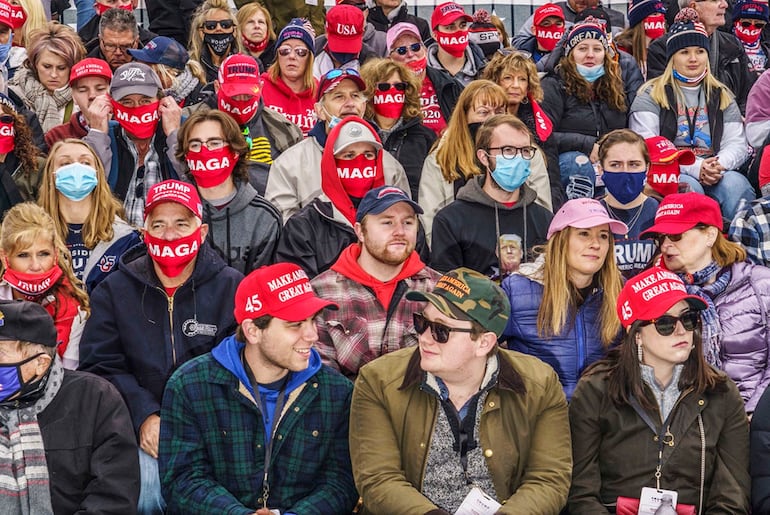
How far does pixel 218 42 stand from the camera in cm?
1023

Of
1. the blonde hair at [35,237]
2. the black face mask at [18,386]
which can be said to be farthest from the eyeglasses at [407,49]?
the black face mask at [18,386]

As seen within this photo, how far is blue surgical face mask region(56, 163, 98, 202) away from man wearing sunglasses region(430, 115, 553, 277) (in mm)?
2115

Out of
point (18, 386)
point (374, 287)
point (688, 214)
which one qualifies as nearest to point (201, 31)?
point (374, 287)

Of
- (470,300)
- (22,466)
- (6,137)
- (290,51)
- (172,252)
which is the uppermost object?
(290,51)

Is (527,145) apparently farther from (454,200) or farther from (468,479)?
(468,479)

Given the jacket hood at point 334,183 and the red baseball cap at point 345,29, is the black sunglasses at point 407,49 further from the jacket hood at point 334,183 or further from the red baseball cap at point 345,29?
the jacket hood at point 334,183

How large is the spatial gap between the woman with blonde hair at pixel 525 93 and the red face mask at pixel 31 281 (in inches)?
146

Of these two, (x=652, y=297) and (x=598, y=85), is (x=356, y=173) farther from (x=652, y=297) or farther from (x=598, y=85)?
(x=598, y=85)

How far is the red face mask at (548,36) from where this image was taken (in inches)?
437

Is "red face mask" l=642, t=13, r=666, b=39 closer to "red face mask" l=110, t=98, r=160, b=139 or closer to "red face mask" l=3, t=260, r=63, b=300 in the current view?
"red face mask" l=110, t=98, r=160, b=139

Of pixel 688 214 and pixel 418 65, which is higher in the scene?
pixel 418 65

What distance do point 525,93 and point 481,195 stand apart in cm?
188

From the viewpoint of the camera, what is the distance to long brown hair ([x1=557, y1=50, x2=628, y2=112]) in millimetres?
9469

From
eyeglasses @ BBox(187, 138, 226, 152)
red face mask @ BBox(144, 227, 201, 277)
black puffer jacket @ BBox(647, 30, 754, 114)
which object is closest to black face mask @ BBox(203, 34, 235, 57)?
eyeglasses @ BBox(187, 138, 226, 152)
